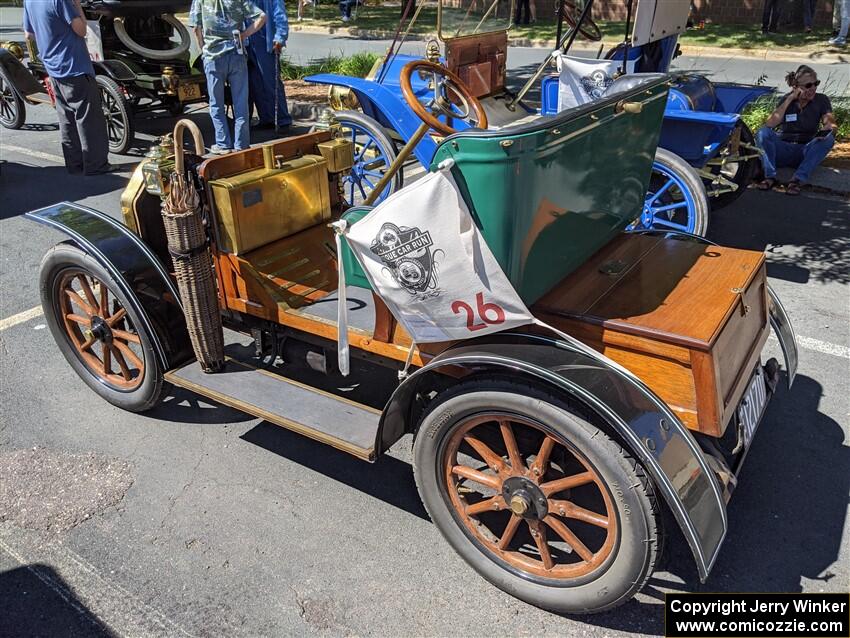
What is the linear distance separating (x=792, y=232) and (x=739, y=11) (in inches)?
579

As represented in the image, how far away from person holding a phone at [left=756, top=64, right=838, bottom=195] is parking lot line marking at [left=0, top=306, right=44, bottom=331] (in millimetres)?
6101

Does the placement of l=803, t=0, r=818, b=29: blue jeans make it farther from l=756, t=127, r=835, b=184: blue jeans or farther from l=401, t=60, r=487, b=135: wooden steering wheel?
l=401, t=60, r=487, b=135: wooden steering wheel

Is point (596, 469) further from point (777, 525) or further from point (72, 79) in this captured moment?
point (72, 79)

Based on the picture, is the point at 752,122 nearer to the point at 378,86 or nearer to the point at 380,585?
the point at 378,86

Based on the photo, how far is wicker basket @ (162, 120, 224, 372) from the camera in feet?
9.30

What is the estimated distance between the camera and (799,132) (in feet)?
21.4

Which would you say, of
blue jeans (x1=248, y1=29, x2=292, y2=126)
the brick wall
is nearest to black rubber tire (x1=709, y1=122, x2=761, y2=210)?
blue jeans (x1=248, y1=29, x2=292, y2=126)

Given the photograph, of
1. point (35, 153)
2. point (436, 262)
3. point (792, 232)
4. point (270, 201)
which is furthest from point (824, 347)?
point (35, 153)

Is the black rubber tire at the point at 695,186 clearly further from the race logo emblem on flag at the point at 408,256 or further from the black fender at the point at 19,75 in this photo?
the black fender at the point at 19,75

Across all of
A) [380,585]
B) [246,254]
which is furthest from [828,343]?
[246,254]

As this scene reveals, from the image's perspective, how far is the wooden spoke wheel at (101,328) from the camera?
343cm

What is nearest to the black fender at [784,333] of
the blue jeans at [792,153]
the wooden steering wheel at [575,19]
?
the wooden steering wheel at [575,19]

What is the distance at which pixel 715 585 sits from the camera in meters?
2.59

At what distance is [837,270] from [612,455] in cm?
395
